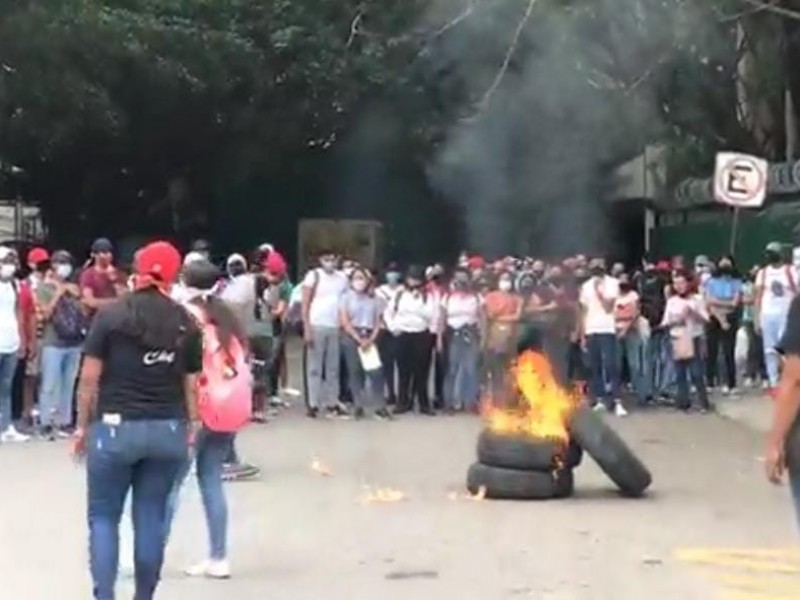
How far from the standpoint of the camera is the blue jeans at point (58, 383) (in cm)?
1680

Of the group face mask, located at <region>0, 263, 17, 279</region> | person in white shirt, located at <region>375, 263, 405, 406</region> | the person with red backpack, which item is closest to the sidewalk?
person in white shirt, located at <region>375, 263, 405, 406</region>

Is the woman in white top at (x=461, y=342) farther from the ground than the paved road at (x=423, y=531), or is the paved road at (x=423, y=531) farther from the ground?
the woman in white top at (x=461, y=342)

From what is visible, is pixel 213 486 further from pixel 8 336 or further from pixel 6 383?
pixel 6 383

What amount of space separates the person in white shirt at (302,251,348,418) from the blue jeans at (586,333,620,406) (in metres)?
2.70

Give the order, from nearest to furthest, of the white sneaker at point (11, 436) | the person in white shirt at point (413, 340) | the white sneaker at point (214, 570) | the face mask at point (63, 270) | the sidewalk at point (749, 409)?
the white sneaker at point (214, 570), the white sneaker at point (11, 436), the face mask at point (63, 270), the sidewalk at point (749, 409), the person in white shirt at point (413, 340)

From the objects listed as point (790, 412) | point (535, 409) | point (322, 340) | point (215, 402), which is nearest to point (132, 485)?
point (215, 402)

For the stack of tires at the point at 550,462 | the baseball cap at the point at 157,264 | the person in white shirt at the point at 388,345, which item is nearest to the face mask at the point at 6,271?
the person in white shirt at the point at 388,345

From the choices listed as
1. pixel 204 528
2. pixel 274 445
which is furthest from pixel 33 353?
pixel 204 528

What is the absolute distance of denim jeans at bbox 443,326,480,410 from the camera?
64.7ft

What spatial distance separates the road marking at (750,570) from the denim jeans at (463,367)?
922cm

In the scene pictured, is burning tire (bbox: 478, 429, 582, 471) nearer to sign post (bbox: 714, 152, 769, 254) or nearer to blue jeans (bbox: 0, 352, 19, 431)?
blue jeans (bbox: 0, 352, 19, 431)

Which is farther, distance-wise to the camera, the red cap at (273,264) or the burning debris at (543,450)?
the red cap at (273,264)

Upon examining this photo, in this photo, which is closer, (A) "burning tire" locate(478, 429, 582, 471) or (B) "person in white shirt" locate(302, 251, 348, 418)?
(A) "burning tire" locate(478, 429, 582, 471)

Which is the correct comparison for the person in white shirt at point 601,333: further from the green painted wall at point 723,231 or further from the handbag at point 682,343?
the green painted wall at point 723,231
